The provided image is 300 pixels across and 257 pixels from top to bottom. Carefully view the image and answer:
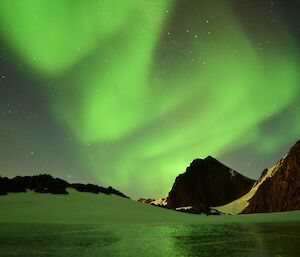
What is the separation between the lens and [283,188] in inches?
4215

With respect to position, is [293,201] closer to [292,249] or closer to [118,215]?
[118,215]

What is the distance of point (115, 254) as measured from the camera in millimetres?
9469

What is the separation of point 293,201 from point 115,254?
332 ft

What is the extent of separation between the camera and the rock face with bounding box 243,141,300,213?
101375 mm

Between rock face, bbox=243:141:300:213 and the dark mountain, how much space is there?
73.6m

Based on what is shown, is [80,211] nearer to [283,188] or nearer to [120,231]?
[120,231]

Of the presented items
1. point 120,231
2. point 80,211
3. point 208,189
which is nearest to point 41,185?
point 80,211

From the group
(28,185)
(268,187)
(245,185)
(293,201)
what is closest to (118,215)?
(28,185)

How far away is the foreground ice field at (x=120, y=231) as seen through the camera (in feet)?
33.3

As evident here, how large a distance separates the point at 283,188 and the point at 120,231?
3881 inches

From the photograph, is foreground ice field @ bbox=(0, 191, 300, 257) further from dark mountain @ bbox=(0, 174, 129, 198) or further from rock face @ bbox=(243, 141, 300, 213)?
rock face @ bbox=(243, 141, 300, 213)

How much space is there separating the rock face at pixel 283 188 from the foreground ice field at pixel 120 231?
69777mm

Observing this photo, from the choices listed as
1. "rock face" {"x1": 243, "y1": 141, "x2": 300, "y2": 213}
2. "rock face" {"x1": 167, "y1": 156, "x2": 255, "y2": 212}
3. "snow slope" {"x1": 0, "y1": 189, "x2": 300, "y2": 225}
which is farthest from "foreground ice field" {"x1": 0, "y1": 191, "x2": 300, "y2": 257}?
"rock face" {"x1": 167, "y1": 156, "x2": 255, "y2": 212}

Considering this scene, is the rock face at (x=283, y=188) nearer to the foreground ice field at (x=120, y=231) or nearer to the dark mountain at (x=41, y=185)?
the foreground ice field at (x=120, y=231)
